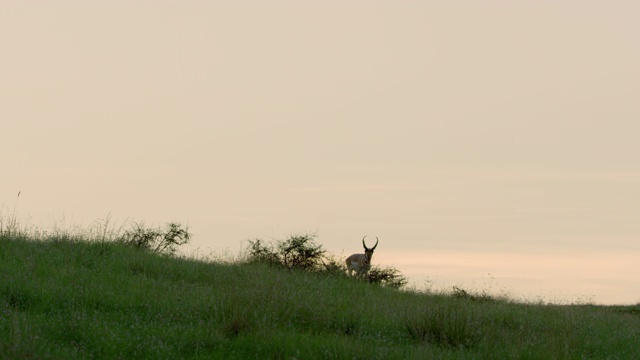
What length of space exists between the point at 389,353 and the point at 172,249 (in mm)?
14019

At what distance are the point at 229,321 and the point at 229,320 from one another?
3cm

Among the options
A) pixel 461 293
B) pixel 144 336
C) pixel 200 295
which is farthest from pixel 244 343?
pixel 461 293

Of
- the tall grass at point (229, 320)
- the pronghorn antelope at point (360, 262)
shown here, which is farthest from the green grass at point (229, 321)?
the pronghorn antelope at point (360, 262)

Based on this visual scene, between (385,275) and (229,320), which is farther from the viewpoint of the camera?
(385,275)

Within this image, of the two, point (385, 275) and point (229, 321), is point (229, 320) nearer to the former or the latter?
point (229, 321)

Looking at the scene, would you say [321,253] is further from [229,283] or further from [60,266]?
[60,266]

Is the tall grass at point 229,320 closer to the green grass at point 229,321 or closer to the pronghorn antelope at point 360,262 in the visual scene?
the green grass at point 229,321

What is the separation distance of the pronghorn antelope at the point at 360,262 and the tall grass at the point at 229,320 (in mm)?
6379

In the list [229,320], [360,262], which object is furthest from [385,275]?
[229,320]

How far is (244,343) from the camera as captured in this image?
1209 centimetres

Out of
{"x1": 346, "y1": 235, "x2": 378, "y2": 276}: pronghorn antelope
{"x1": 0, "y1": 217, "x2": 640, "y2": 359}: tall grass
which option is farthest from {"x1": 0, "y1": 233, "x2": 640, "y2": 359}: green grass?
{"x1": 346, "y1": 235, "x2": 378, "y2": 276}: pronghorn antelope

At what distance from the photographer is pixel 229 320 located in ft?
41.8

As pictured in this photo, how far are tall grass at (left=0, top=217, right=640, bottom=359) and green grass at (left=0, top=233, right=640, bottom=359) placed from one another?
0.02 meters

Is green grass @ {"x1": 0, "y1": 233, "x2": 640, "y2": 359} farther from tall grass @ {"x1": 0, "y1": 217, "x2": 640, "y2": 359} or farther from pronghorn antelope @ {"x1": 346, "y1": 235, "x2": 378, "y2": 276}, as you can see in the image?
pronghorn antelope @ {"x1": 346, "y1": 235, "x2": 378, "y2": 276}
